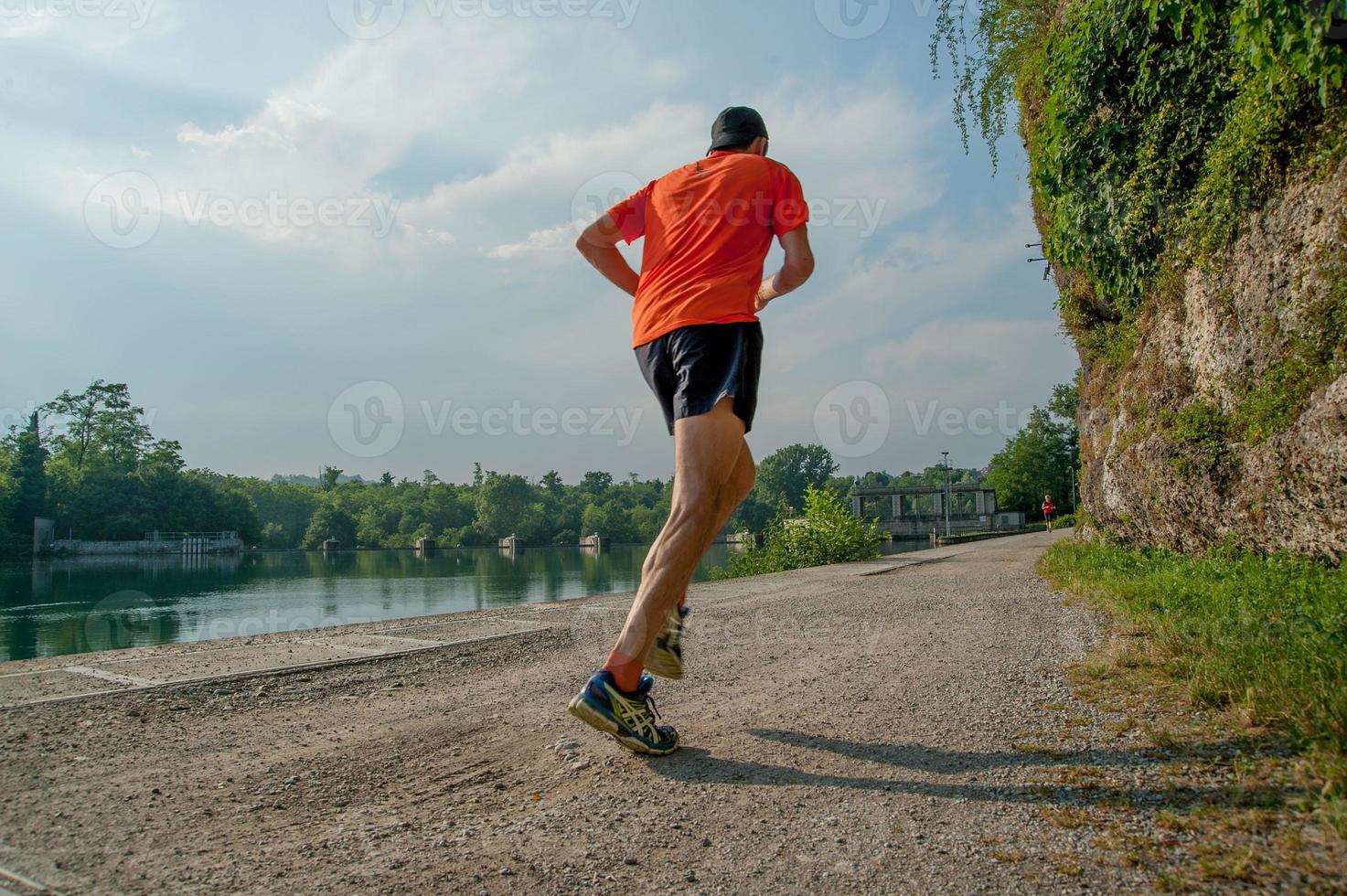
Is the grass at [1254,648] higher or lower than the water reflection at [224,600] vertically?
higher

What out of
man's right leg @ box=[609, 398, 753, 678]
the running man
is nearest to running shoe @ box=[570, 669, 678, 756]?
the running man

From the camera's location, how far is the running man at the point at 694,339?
7.27ft

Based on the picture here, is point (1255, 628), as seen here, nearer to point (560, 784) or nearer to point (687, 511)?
point (687, 511)

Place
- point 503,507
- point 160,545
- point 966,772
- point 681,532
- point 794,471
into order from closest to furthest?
point 966,772 → point 681,532 → point 160,545 → point 503,507 → point 794,471

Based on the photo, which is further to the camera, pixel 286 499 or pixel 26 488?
pixel 286 499

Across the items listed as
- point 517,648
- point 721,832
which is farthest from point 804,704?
point 517,648

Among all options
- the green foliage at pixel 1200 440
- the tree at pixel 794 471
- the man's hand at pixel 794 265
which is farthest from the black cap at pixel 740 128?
the tree at pixel 794 471

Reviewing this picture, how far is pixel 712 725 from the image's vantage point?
94.3 inches

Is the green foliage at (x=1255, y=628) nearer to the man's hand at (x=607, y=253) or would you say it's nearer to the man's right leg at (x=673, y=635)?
the man's right leg at (x=673, y=635)

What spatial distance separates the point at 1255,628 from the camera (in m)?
2.77

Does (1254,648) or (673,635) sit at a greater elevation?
(673,635)

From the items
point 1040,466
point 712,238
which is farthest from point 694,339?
point 1040,466

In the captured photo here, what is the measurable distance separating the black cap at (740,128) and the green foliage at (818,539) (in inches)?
551

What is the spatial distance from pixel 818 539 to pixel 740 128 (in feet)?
48.6
